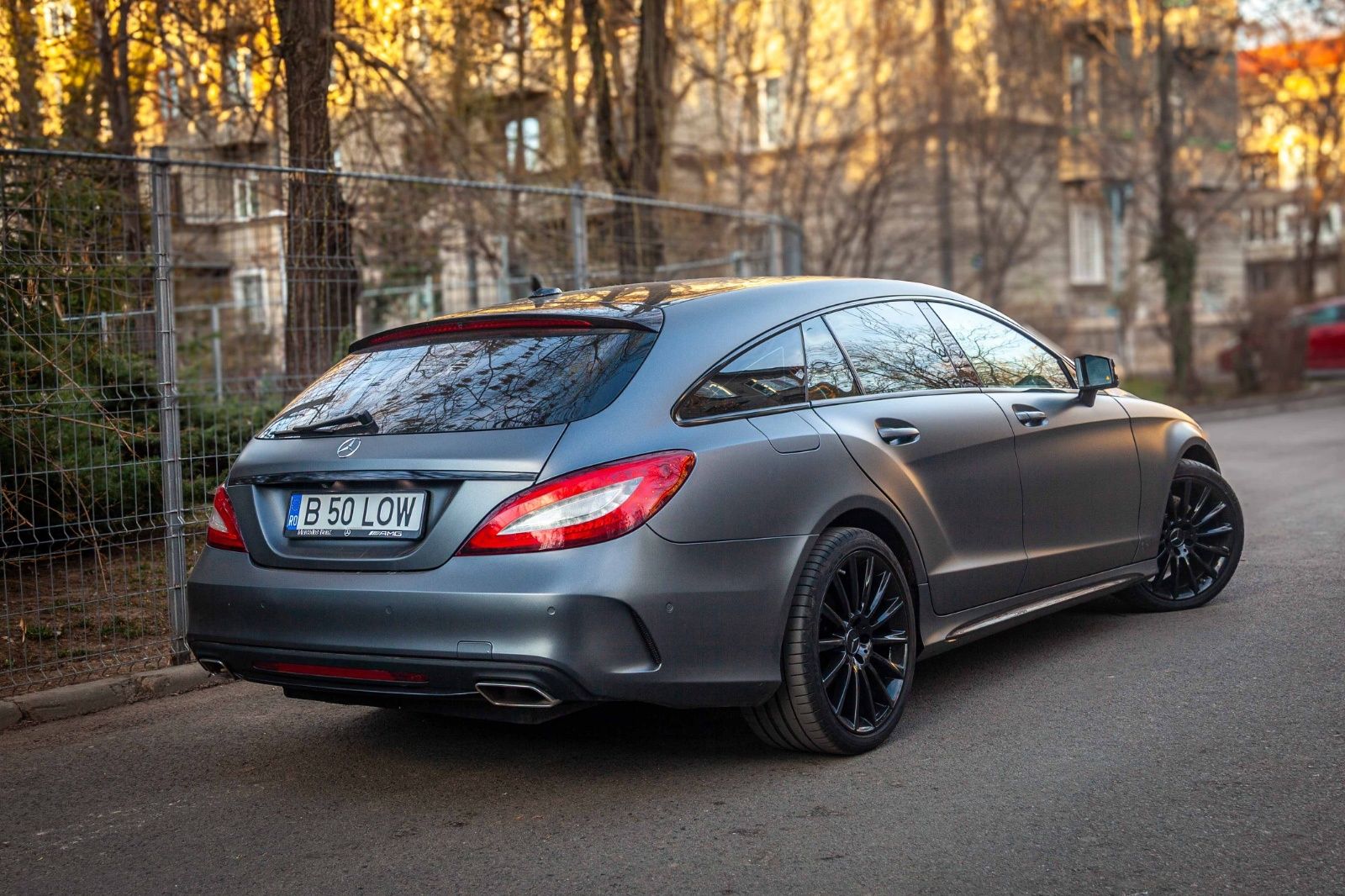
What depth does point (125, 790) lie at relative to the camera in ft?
15.8

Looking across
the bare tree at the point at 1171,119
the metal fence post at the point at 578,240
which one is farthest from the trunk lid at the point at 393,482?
the bare tree at the point at 1171,119

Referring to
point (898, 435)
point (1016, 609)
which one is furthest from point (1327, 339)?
point (898, 435)

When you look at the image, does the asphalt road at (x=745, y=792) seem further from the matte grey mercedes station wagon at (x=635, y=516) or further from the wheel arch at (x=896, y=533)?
the wheel arch at (x=896, y=533)

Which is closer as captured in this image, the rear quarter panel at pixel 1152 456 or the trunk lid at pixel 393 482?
the trunk lid at pixel 393 482

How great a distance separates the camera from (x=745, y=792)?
4391 mm

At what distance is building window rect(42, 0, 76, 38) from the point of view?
1280 centimetres

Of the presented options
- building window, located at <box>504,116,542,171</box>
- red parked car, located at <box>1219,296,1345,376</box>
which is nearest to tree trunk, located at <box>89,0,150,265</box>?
building window, located at <box>504,116,542,171</box>

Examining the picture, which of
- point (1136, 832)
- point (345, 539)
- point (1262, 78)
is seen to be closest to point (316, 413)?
point (345, 539)

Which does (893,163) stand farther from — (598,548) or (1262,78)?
(598,548)

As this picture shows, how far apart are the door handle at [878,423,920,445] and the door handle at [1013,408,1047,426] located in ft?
2.57

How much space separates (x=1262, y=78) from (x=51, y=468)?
30298 millimetres

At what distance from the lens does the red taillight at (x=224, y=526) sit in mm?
4664

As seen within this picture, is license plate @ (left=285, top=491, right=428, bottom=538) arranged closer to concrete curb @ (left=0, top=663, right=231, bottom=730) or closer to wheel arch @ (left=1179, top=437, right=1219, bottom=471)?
concrete curb @ (left=0, top=663, right=231, bottom=730)

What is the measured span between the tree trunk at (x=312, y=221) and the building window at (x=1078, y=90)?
21.0 metres
